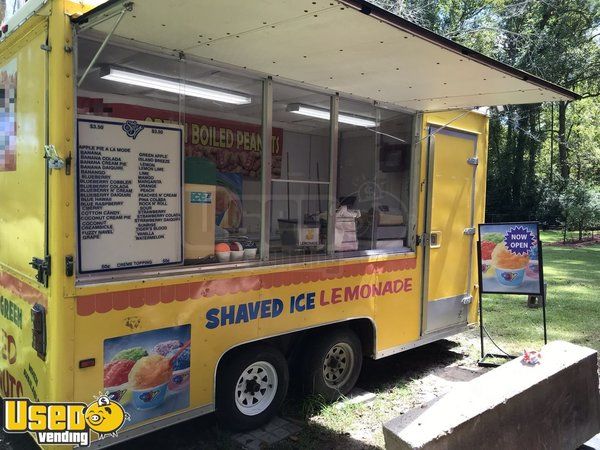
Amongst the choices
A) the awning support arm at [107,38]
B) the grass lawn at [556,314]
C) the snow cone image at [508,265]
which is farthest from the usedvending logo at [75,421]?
the grass lawn at [556,314]

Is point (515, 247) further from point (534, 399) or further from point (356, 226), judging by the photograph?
point (534, 399)

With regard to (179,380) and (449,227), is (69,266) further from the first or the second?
(449,227)

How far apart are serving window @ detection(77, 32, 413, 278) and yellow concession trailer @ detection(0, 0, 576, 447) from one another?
16mm

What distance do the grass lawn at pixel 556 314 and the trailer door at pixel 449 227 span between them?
1.14 metres

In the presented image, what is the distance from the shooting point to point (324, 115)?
4441 mm

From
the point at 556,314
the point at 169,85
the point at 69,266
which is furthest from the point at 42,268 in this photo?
the point at 556,314

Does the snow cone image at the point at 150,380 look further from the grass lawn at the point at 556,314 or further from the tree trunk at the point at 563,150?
the tree trunk at the point at 563,150

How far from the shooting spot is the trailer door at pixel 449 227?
520cm

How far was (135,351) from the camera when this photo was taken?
9.91 feet

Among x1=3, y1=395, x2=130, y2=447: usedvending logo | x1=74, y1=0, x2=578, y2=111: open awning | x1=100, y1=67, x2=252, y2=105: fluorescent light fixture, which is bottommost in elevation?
x1=3, y1=395, x2=130, y2=447: usedvending logo

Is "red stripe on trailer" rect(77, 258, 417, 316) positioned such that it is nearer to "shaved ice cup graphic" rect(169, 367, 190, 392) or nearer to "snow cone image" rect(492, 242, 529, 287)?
"shaved ice cup graphic" rect(169, 367, 190, 392)

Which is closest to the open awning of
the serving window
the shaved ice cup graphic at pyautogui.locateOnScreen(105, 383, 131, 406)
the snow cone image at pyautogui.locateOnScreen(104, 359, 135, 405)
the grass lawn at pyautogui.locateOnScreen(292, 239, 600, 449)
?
the serving window

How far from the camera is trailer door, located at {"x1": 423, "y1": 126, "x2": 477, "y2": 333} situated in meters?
5.20

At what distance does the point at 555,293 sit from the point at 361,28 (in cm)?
833
